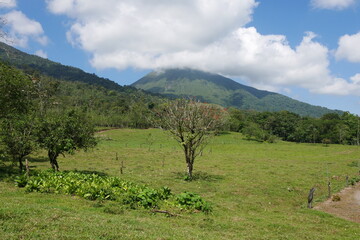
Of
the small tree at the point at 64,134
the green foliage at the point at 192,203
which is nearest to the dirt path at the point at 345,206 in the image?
the green foliage at the point at 192,203

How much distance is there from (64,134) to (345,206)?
1053 inches

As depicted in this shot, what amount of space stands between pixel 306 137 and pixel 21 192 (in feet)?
473

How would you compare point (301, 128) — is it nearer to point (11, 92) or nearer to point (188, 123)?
point (188, 123)

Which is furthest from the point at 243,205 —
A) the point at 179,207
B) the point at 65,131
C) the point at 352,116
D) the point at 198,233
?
the point at 352,116

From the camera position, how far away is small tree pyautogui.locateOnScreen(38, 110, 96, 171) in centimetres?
2380

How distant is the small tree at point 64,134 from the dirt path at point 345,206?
75.4ft

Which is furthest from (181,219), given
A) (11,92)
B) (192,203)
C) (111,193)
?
(11,92)

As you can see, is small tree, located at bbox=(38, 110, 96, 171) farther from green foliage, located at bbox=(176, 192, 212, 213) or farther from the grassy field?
green foliage, located at bbox=(176, 192, 212, 213)

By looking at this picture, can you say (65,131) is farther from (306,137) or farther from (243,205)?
(306,137)

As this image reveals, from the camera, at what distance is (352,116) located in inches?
5709

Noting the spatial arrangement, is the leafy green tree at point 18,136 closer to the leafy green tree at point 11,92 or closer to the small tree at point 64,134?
the small tree at point 64,134

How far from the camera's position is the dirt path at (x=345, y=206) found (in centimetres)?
1909

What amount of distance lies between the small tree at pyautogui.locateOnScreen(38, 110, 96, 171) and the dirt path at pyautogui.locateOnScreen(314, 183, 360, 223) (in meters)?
23.0

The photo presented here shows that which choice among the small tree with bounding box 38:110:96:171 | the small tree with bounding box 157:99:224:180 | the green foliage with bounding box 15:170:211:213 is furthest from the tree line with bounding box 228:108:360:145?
the green foliage with bounding box 15:170:211:213
